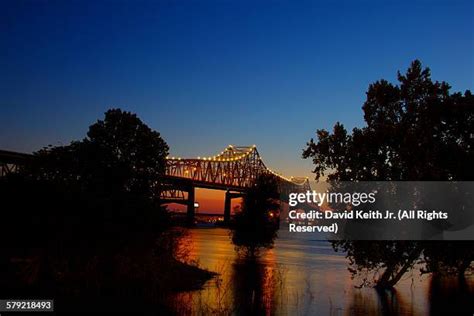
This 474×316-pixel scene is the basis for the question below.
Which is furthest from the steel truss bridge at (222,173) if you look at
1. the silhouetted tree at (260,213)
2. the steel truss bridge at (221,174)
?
the silhouetted tree at (260,213)

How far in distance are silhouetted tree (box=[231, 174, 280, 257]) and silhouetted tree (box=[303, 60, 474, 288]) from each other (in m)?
25.4

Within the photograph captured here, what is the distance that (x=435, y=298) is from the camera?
30469mm

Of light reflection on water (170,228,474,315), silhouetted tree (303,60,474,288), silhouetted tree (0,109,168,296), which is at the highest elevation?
silhouetted tree (303,60,474,288)

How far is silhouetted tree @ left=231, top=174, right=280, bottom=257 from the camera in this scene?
173 feet

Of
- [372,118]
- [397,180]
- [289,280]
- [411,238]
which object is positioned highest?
[372,118]

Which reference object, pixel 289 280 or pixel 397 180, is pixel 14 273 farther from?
pixel 289 280

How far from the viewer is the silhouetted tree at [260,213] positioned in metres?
52.8

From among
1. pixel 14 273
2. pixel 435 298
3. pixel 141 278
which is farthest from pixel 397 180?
pixel 14 273

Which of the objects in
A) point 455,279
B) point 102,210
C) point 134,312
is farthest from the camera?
point 455,279

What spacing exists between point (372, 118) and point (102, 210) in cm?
1203

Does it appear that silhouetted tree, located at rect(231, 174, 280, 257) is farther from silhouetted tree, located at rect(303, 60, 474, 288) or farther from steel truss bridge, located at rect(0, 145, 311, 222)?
steel truss bridge, located at rect(0, 145, 311, 222)

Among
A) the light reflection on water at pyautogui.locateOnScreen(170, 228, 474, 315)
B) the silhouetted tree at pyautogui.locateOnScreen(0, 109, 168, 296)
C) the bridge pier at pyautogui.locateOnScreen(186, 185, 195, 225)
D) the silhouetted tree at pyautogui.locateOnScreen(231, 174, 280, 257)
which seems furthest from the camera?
the bridge pier at pyautogui.locateOnScreen(186, 185, 195, 225)

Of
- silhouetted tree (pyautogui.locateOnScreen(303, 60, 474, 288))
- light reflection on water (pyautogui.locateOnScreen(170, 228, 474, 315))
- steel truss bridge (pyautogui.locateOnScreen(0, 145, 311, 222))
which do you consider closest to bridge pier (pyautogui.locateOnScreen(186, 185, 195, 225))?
steel truss bridge (pyautogui.locateOnScreen(0, 145, 311, 222))

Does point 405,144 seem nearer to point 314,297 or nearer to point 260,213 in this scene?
point 314,297
